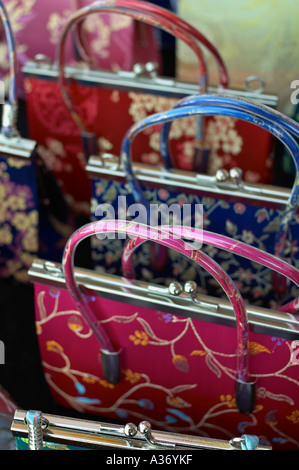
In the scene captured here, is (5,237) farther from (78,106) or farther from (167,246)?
(167,246)

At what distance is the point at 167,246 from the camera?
1.82ft

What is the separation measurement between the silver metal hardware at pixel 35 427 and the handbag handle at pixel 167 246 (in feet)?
0.44

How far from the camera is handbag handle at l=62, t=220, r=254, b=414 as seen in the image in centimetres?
53

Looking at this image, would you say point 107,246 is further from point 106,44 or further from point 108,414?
point 106,44

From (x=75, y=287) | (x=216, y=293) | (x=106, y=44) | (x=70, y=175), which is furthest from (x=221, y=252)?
(x=106, y=44)

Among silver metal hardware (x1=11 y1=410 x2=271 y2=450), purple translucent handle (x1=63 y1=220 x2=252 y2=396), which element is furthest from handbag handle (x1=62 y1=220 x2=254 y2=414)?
silver metal hardware (x1=11 y1=410 x2=271 y2=450)

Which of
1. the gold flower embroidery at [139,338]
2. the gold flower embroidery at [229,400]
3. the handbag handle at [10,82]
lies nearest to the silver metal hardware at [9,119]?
the handbag handle at [10,82]

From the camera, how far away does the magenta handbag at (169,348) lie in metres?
0.58

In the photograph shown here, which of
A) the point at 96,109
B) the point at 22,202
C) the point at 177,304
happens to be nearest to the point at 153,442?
the point at 177,304

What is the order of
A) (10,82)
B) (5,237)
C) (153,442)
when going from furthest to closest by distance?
(5,237), (10,82), (153,442)

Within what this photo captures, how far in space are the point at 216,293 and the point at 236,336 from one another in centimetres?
17

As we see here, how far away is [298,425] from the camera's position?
2.13 feet

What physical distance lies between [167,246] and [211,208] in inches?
6.8

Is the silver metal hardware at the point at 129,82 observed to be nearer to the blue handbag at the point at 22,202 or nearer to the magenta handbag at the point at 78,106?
the magenta handbag at the point at 78,106
